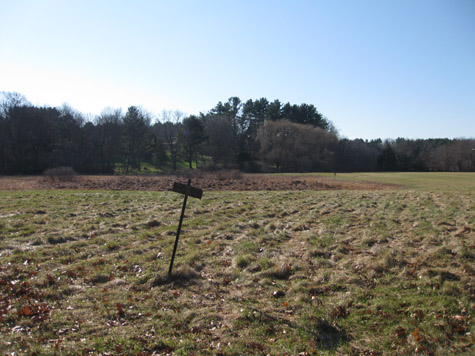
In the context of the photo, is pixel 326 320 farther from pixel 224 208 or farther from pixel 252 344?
pixel 224 208

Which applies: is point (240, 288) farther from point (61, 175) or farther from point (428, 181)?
point (428, 181)

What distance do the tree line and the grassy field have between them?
5012 centimetres

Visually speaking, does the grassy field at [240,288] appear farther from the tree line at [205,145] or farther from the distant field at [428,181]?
the tree line at [205,145]

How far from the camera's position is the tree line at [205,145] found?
53.8 m

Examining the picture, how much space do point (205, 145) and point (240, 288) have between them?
65301mm

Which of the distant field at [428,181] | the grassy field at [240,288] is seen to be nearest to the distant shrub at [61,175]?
the grassy field at [240,288]

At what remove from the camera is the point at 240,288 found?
21.5 ft

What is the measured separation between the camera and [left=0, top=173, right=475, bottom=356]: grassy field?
15.1ft

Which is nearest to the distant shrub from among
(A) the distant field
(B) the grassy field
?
(B) the grassy field

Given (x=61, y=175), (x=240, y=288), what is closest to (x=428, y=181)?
(x=240, y=288)

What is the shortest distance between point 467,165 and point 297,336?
90381 mm

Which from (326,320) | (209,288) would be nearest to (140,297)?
(209,288)

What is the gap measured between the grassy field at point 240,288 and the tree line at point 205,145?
164ft

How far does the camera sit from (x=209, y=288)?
6512 millimetres
